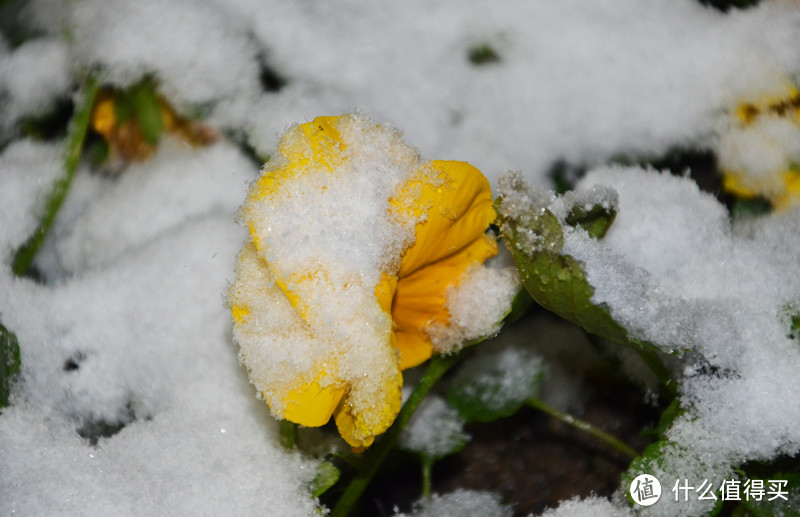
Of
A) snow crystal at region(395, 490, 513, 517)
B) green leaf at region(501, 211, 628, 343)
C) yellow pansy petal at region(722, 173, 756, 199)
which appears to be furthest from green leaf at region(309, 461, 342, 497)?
yellow pansy petal at region(722, 173, 756, 199)

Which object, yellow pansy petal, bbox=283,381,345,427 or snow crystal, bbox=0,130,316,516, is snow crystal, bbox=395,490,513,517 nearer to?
snow crystal, bbox=0,130,316,516

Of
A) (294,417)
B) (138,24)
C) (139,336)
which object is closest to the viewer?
(294,417)

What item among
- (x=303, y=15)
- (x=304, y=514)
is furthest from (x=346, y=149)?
(x=303, y=15)

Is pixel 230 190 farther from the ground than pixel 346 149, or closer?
closer

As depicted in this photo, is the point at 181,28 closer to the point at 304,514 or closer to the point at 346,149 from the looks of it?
the point at 346,149

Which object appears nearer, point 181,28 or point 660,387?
point 660,387

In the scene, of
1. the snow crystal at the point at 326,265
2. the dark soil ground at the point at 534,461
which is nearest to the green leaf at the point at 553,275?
the snow crystal at the point at 326,265
